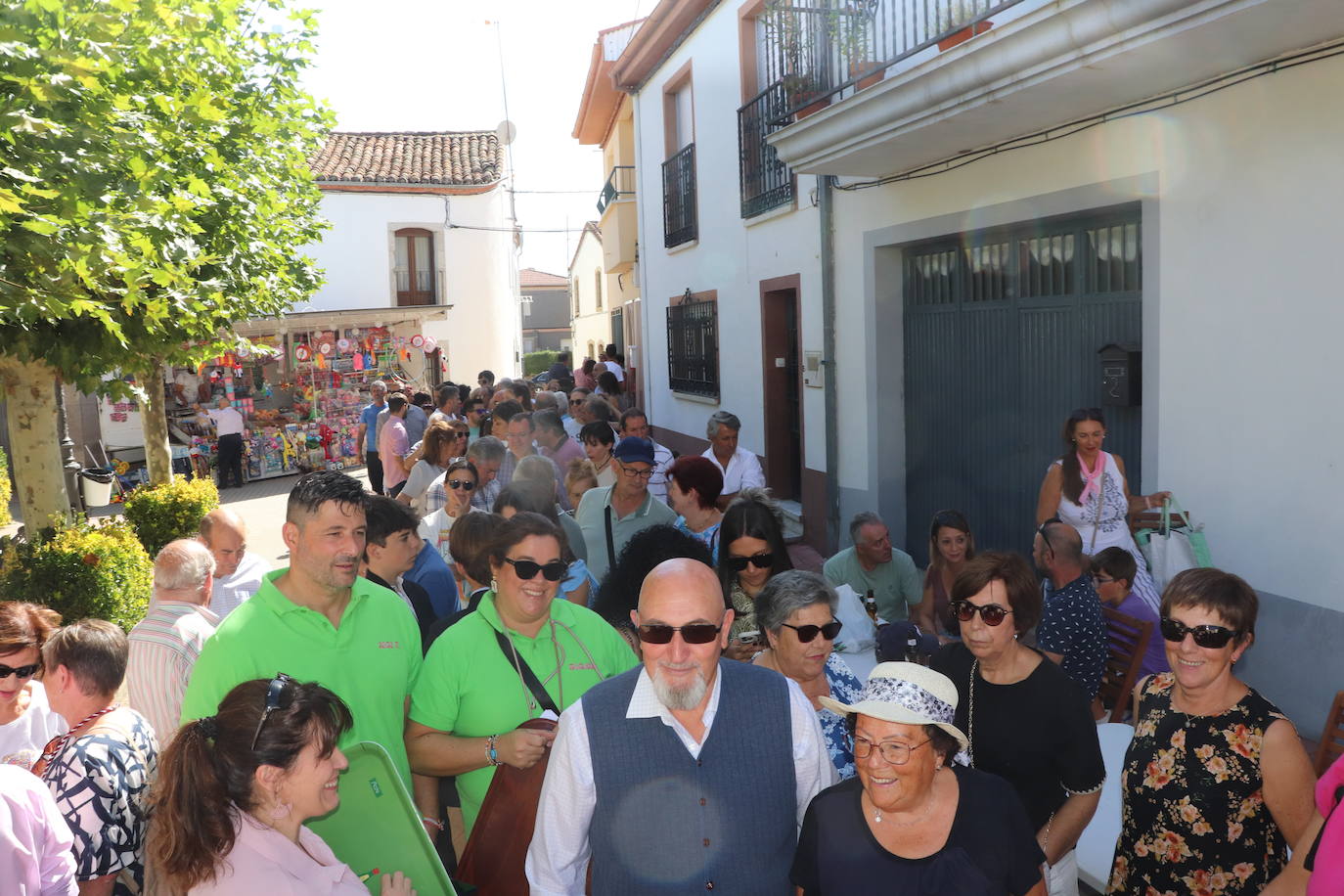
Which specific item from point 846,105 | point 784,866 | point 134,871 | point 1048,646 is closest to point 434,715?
point 134,871

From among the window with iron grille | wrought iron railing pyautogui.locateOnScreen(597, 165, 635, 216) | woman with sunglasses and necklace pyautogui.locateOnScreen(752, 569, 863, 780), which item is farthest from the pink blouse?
wrought iron railing pyautogui.locateOnScreen(597, 165, 635, 216)

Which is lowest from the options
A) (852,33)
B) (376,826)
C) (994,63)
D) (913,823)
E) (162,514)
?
(162,514)

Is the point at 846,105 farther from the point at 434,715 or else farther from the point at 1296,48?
the point at 434,715

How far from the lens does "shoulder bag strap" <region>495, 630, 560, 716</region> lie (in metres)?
3.59

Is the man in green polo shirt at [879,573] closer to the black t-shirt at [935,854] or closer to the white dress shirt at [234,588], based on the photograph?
the white dress shirt at [234,588]

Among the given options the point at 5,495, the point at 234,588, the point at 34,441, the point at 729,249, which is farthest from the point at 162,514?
the point at 234,588

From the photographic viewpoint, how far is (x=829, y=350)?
10766mm

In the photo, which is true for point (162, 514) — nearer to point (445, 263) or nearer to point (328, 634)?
point (328, 634)

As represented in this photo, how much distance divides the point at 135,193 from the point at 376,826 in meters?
4.86

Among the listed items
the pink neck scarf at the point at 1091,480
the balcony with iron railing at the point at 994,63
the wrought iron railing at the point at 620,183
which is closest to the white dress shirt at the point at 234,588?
the pink neck scarf at the point at 1091,480

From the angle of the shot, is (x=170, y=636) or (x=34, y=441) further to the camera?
(x=34, y=441)

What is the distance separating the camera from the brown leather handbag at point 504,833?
10.7 ft

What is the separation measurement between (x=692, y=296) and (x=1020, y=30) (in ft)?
32.6

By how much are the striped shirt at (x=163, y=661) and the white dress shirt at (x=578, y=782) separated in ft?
7.30
